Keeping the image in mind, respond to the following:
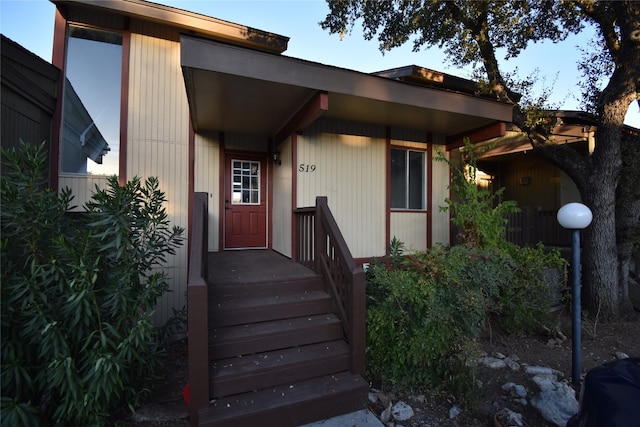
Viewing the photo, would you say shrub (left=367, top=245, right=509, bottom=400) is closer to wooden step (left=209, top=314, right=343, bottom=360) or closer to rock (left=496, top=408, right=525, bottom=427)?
rock (left=496, top=408, right=525, bottom=427)

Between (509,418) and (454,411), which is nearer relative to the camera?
(509,418)

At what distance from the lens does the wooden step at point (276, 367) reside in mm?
2529

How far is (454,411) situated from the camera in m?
2.69

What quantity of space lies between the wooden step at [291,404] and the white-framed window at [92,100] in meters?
3.84

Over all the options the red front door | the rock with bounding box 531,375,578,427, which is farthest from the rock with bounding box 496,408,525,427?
the red front door

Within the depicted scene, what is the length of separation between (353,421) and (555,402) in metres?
1.70

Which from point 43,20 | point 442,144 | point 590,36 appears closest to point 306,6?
point 442,144

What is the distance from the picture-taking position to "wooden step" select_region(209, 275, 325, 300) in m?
3.19

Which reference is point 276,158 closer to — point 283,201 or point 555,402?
point 283,201

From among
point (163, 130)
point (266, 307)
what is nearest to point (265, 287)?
point (266, 307)

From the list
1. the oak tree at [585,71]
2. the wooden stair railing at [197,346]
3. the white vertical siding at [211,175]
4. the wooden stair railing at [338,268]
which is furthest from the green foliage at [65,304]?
the oak tree at [585,71]

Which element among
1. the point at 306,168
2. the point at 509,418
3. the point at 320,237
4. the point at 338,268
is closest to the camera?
the point at 509,418

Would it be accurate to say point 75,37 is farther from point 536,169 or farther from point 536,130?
point 536,169

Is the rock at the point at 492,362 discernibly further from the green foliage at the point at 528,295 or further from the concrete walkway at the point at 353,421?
the concrete walkway at the point at 353,421
